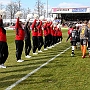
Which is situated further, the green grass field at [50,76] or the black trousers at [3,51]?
the black trousers at [3,51]

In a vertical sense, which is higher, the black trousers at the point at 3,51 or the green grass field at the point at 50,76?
the black trousers at the point at 3,51

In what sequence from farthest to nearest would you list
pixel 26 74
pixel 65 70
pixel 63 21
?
1. pixel 63 21
2. pixel 65 70
3. pixel 26 74

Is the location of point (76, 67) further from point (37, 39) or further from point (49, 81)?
point (37, 39)

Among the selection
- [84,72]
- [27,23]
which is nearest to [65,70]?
[84,72]

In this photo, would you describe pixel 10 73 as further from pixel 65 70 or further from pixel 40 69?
pixel 65 70

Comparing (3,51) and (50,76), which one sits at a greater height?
(3,51)

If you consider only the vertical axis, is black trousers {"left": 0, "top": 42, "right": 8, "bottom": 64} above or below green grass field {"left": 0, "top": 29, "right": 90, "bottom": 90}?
above

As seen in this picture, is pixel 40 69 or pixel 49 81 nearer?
pixel 49 81

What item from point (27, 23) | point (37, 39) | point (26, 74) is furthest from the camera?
point (37, 39)

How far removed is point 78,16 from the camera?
308 ft

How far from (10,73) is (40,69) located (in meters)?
1.22

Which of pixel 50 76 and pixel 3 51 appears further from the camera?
pixel 3 51

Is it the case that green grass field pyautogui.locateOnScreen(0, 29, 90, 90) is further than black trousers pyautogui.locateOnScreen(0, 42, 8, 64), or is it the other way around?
black trousers pyautogui.locateOnScreen(0, 42, 8, 64)

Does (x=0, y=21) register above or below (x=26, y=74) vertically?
above
